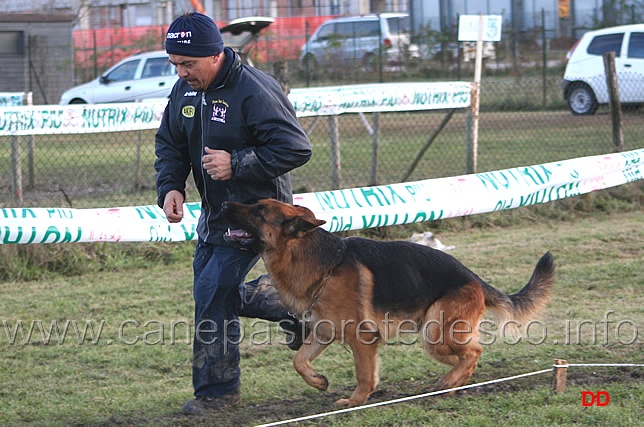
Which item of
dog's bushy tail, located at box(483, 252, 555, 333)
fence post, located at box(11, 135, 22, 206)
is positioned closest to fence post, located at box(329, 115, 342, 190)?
fence post, located at box(11, 135, 22, 206)

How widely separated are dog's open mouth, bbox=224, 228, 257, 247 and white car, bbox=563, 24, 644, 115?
13.9 m

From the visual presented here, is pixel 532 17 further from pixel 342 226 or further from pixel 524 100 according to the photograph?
pixel 342 226

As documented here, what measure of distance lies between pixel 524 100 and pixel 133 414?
15.5m

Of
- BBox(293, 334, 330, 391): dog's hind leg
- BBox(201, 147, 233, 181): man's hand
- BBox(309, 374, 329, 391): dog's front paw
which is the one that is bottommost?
BBox(309, 374, 329, 391): dog's front paw

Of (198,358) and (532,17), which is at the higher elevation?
(532,17)

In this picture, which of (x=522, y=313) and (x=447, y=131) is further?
(x=447, y=131)

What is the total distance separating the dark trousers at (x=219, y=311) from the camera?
4254 mm

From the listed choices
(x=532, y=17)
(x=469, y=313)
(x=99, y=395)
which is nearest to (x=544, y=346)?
(x=469, y=313)

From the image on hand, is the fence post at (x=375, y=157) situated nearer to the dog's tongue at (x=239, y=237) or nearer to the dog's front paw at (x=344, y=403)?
the dog's front paw at (x=344, y=403)

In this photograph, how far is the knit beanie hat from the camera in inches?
156

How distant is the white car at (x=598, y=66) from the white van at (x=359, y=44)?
676cm

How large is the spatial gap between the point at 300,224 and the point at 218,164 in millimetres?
501

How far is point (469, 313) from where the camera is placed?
177 inches

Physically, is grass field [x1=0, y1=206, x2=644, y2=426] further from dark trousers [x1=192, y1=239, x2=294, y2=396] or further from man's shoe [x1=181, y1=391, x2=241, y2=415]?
dark trousers [x1=192, y1=239, x2=294, y2=396]
